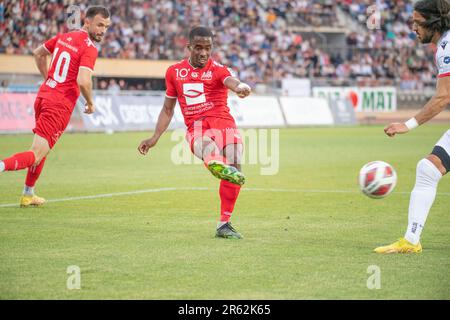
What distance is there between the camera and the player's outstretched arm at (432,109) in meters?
7.38

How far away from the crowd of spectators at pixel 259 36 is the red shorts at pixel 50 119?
23856 mm

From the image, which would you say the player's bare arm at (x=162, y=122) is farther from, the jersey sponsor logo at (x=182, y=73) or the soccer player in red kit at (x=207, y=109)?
the jersey sponsor logo at (x=182, y=73)

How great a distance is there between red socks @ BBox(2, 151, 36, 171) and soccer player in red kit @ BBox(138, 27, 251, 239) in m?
1.60

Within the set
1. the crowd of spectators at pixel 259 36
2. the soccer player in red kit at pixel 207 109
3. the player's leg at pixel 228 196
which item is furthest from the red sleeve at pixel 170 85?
the crowd of spectators at pixel 259 36

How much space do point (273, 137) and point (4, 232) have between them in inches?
873

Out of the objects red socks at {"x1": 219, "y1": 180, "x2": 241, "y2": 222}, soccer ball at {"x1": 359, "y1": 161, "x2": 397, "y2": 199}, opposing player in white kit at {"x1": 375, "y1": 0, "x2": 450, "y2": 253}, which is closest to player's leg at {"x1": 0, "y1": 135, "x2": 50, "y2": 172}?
red socks at {"x1": 219, "y1": 180, "x2": 241, "y2": 222}

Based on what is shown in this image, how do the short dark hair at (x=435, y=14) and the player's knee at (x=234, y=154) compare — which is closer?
the short dark hair at (x=435, y=14)

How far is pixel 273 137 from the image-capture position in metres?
30.5

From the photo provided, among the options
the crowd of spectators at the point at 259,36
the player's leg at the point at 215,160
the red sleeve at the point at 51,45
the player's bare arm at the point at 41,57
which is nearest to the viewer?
the player's leg at the point at 215,160

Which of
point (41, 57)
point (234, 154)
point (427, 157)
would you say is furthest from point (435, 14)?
point (41, 57)

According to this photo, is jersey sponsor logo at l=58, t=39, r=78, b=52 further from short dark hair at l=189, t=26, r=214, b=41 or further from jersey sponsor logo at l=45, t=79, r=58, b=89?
short dark hair at l=189, t=26, r=214, b=41

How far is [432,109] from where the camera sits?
24.6 ft
